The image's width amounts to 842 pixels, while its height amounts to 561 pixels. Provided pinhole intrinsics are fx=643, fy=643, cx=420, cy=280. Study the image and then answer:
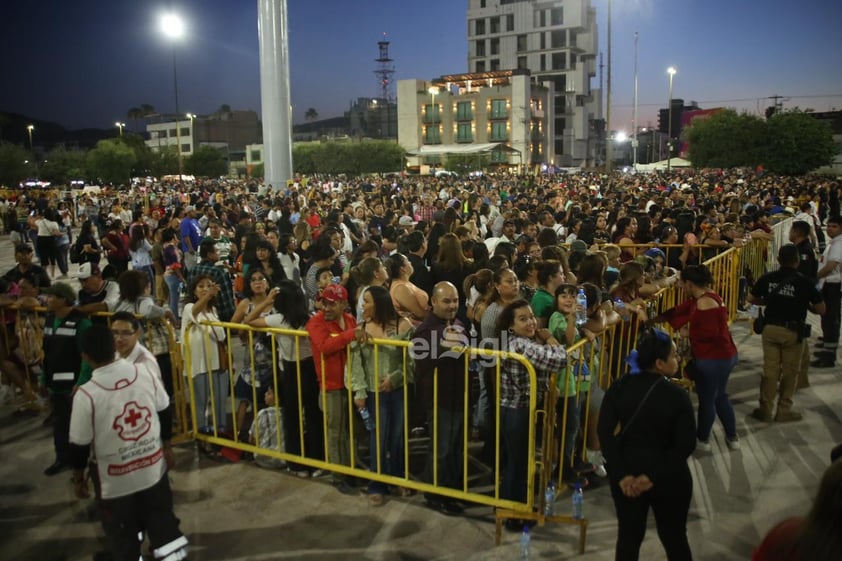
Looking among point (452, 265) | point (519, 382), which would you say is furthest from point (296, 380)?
point (452, 265)

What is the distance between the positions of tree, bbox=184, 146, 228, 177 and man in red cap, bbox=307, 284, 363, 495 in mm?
81483

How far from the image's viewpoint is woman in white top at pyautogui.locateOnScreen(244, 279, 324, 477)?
560 centimetres

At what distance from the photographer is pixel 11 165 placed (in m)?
57.7

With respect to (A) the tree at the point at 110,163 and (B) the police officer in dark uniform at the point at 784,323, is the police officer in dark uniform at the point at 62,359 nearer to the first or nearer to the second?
(B) the police officer in dark uniform at the point at 784,323

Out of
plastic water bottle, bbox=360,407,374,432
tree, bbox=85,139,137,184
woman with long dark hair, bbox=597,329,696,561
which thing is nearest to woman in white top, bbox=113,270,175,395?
plastic water bottle, bbox=360,407,374,432

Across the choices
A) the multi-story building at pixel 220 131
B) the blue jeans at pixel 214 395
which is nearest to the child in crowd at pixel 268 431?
the blue jeans at pixel 214 395

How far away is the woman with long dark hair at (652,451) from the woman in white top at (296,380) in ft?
9.01

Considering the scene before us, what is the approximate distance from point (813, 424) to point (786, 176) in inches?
1737

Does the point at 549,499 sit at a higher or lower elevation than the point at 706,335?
lower

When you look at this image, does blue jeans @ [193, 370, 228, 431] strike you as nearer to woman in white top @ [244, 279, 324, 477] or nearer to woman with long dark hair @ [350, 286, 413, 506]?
woman in white top @ [244, 279, 324, 477]

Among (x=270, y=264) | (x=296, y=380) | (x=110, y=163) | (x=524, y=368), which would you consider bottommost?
(x=296, y=380)

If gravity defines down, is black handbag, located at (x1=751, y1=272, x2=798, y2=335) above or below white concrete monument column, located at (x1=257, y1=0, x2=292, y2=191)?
below

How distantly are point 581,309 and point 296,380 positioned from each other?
255cm

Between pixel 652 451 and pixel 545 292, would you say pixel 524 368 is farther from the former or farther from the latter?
pixel 545 292
